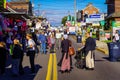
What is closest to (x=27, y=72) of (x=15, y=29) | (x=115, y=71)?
(x=115, y=71)

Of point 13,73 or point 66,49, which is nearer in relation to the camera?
point 13,73

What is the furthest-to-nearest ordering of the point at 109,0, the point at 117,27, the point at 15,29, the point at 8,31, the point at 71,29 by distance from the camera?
the point at 109,0 → the point at 71,29 → the point at 117,27 → the point at 15,29 → the point at 8,31

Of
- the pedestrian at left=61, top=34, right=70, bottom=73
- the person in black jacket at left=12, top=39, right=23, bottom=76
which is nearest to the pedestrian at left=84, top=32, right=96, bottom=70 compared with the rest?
the pedestrian at left=61, top=34, right=70, bottom=73

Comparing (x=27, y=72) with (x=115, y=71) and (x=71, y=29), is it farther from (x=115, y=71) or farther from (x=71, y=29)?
(x=71, y=29)

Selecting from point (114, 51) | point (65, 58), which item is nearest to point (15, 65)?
point (65, 58)

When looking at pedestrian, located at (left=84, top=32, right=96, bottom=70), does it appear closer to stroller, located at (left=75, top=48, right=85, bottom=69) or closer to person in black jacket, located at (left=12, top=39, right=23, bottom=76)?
stroller, located at (left=75, top=48, right=85, bottom=69)

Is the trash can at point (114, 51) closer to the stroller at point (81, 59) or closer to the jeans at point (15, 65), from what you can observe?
the stroller at point (81, 59)

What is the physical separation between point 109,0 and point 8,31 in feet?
256

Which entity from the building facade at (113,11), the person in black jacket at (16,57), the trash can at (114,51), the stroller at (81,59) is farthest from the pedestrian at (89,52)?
the building facade at (113,11)

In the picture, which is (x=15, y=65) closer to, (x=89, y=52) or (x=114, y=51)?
(x=89, y=52)

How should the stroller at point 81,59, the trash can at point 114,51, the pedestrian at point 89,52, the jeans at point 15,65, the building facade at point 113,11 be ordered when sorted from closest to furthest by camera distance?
the jeans at point 15,65, the pedestrian at point 89,52, the stroller at point 81,59, the trash can at point 114,51, the building facade at point 113,11

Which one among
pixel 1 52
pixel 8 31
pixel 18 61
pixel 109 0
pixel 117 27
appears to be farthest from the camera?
pixel 109 0

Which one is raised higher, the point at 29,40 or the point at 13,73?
the point at 29,40

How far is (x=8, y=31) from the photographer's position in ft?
93.4
